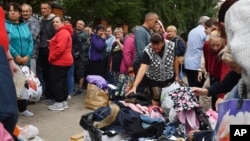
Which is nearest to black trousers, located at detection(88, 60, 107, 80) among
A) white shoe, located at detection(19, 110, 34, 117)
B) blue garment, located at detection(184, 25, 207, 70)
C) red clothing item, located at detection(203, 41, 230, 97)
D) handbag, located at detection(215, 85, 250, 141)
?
blue garment, located at detection(184, 25, 207, 70)

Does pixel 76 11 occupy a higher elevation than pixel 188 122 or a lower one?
higher

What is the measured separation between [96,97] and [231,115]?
5.56m

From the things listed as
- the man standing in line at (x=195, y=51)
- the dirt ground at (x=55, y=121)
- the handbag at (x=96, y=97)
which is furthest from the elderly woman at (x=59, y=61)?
the man standing in line at (x=195, y=51)

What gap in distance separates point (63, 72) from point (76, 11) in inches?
160

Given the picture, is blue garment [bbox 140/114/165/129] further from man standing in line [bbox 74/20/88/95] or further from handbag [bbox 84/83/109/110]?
man standing in line [bbox 74/20/88/95]

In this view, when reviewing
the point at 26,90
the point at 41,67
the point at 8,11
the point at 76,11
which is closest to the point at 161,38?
the point at 26,90

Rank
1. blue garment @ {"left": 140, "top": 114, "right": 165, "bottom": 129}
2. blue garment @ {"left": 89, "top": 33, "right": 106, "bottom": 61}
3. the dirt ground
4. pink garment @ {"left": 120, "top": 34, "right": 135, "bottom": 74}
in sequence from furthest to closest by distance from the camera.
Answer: blue garment @ {"left": 89, "top": 33, "right": 106, "bottom": 61}
pink garment @ {"left": 120, "top": 34, "right": 135, "bottom": 74}
the dirt ground
blue garment @ {"left": 140, "top": 114, "right": 165, "bottom": 129}

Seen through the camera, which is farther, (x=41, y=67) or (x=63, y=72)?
(x=41, y=67)

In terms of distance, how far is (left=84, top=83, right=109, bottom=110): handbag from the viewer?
7.17 m

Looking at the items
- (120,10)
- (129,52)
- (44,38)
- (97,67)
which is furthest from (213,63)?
(120,10)

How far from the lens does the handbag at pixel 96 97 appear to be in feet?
23.5

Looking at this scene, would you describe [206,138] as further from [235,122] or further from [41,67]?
[41,67]

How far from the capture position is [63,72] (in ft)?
22.5

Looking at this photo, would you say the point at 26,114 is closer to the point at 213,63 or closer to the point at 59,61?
the point at 59,61
